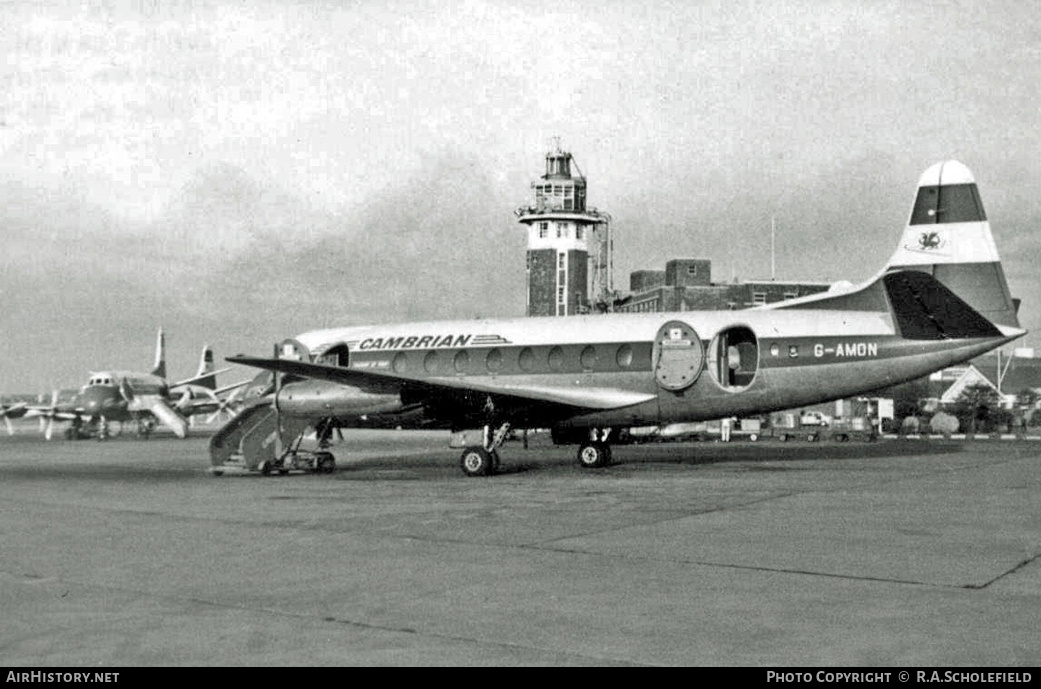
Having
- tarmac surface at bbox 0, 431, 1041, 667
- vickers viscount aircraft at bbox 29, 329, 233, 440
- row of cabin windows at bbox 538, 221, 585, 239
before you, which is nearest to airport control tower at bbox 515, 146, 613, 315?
row of cabin windows at bbox 538, 221, 585, 239

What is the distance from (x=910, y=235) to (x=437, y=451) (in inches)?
728

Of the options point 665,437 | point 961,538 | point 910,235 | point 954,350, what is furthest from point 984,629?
point 665,437

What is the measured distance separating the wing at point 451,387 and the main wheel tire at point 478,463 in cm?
143

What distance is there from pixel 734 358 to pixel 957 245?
5551 millimetres

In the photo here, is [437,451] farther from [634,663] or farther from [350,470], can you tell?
[634,663]

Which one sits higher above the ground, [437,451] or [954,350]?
[954,350]

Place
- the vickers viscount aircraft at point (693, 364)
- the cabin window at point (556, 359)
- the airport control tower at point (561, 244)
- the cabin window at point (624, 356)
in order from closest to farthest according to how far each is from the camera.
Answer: the vickers viscount aircraft at point (693, 364), the cabin window at point (624, 356), the cabin window at point (556, 359), the airport control tower at point (561, 244)

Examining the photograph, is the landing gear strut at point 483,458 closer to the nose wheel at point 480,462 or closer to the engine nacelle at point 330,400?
the nose wheel at point 480,462

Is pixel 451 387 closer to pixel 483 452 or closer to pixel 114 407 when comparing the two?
pixel 483 452

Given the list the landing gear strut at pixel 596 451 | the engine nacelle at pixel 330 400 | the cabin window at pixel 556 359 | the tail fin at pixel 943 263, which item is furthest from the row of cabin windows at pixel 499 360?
the tail fin at pixel 943 263

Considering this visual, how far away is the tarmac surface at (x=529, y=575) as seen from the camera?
22.2 feet

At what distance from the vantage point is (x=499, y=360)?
25328mm

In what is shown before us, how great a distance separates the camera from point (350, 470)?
25609 millimetres

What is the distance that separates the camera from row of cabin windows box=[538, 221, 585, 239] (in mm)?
90562
